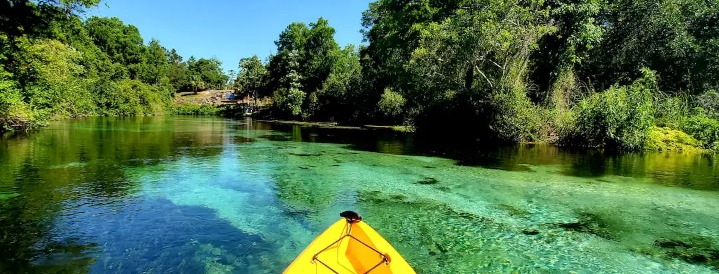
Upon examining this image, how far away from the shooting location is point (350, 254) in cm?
446

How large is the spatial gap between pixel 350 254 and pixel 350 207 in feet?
14.5

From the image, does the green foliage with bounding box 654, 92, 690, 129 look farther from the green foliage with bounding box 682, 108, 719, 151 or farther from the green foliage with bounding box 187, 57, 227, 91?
the green foliage with bounding box 187, 57, 227, 91

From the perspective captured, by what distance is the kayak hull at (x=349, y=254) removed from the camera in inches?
156

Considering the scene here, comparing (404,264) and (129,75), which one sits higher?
(129,75)

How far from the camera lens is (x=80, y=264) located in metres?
5.38

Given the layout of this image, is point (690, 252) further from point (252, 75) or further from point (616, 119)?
point (252, 75)

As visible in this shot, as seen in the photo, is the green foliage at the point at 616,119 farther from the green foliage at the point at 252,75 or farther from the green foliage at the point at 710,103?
the green foliage at the point at 252,75

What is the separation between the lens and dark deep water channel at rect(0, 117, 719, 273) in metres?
5.88

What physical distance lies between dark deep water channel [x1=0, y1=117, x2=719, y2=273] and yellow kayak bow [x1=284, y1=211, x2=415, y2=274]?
151cm

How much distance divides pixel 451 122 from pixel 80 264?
74.7 feet

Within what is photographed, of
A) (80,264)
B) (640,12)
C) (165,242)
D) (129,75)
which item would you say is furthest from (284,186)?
(129,75)

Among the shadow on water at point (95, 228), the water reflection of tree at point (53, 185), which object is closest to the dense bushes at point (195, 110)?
the water reflection of tree at point (53, 185)

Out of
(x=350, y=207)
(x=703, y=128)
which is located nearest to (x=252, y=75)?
(x=703, y=128)

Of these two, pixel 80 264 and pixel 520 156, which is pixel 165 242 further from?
pixel 520 156
